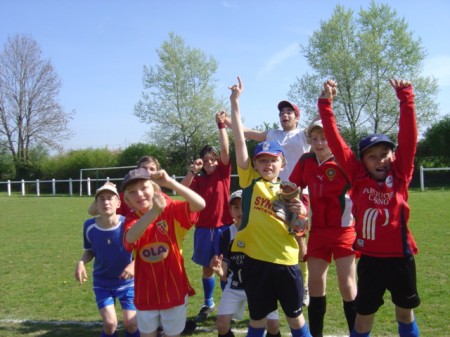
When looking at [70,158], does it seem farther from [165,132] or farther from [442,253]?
[442,253]

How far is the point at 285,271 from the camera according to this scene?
3.66 m

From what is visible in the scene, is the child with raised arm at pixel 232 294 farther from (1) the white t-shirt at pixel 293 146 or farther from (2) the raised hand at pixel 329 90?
(2) the raised hand at pixel 329 90

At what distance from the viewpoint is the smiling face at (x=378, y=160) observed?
12.5ft

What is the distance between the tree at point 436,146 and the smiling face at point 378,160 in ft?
92.5

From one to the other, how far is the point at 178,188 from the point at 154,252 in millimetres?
711

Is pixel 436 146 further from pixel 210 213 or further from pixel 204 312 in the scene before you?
pixel 204 312

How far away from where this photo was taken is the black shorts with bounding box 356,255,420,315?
367 centimetres

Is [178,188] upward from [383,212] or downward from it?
upward

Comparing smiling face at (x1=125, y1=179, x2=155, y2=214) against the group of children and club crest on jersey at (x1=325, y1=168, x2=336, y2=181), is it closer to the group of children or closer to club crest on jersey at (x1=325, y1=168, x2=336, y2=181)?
the group of children

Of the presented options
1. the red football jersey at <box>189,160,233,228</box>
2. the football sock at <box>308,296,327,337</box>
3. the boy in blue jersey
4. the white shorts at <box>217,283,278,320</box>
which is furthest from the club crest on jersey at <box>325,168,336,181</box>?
the boy in blue jersey

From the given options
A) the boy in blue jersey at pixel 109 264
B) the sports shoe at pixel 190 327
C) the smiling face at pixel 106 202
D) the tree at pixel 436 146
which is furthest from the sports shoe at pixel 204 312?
the tree at pixel 436 146

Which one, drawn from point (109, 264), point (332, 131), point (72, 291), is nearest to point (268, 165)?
point (332, 131)

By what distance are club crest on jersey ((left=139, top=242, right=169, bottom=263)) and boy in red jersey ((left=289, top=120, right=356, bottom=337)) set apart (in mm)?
1405

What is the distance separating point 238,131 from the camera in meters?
4.20
